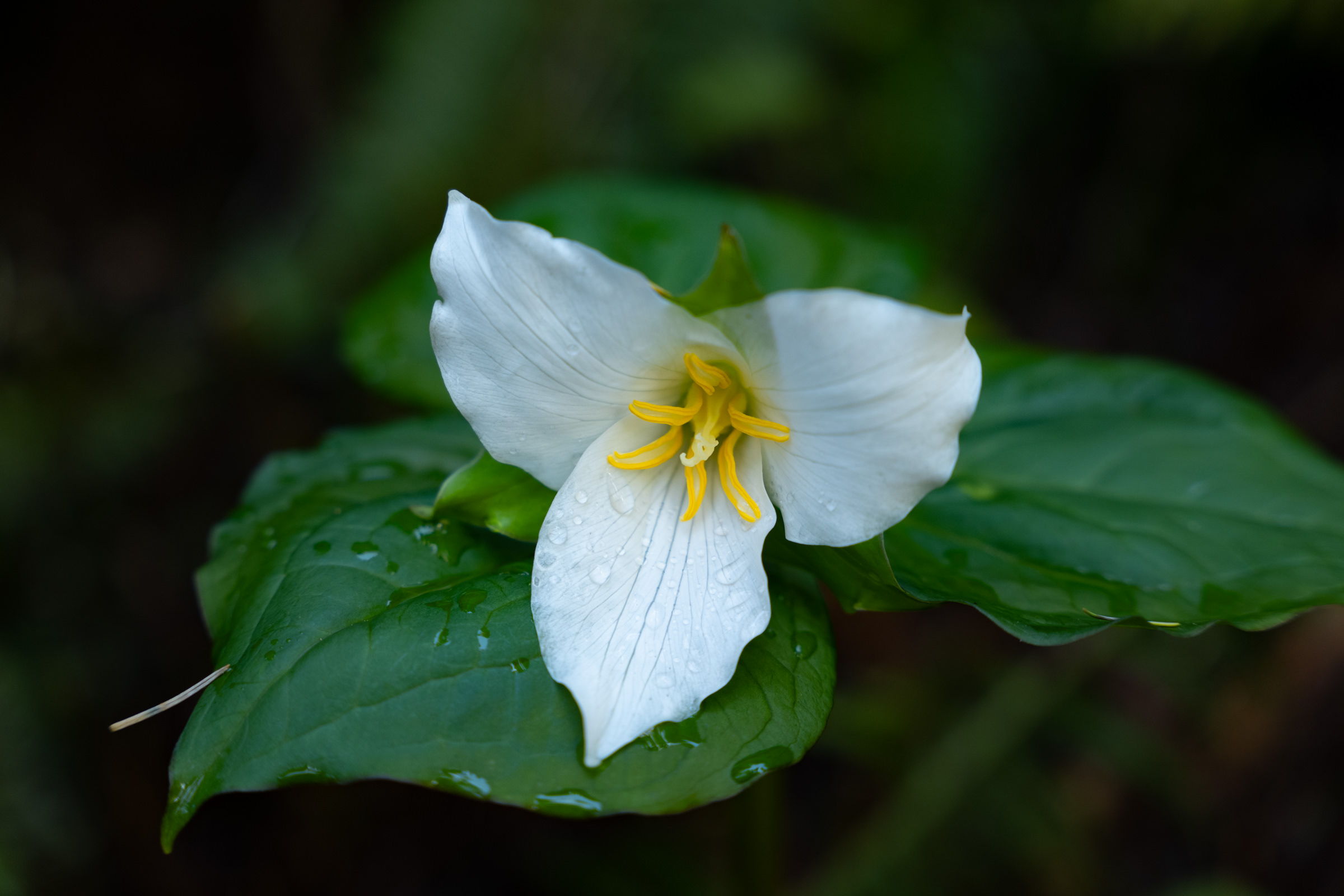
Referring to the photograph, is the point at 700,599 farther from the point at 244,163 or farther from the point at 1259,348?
the point at 244,163

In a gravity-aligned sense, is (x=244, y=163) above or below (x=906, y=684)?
above

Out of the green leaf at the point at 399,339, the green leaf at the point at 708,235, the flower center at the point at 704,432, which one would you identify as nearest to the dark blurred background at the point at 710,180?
the green leaf at the point at 708,235

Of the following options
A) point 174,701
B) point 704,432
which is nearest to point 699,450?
point 704,432

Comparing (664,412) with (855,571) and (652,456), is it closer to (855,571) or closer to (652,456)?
(652,456)

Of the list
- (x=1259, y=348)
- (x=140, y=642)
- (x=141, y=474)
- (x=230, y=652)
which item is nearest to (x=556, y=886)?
(x=140, y=642)

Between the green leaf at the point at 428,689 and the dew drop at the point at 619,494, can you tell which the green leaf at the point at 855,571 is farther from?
the dew drop at the point at 619,494

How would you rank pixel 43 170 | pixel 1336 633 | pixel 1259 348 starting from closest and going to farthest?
pixel 1336 633, pixel 1259 348, pixel 43 170
